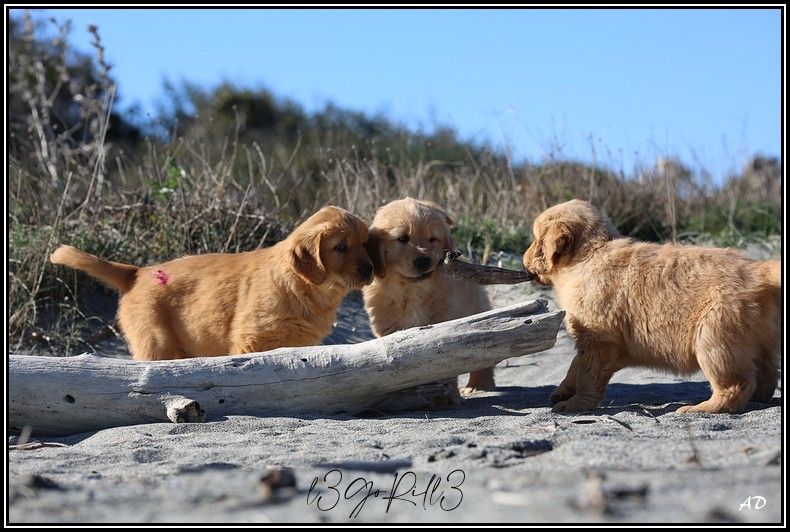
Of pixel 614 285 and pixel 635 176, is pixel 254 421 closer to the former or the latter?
pixel 614 285

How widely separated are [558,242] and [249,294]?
2.21m

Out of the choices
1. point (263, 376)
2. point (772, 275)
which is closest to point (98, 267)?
point (263, 376)

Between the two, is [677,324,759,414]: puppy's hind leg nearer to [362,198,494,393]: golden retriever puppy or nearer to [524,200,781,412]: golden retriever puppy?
[524,200,781,412]: golden retriever puppy

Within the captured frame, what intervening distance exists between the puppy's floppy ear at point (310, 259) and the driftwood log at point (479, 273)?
2.88 ft

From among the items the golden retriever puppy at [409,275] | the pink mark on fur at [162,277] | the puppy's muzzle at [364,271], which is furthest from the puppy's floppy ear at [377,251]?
the pink mark on fur at [162,277]

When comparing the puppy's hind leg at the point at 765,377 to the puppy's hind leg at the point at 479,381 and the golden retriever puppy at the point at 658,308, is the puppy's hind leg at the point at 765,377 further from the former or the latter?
the puppy's hind leg at the point at 479,381

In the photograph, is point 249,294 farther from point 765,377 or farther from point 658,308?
point 765,377

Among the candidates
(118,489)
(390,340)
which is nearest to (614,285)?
(390,340)

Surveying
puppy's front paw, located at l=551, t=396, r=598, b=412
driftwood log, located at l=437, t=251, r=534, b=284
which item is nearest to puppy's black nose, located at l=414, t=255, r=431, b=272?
driftwood log, located at l=437, t=251, r=534, b=284

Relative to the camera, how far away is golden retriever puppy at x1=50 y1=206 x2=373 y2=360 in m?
6.47

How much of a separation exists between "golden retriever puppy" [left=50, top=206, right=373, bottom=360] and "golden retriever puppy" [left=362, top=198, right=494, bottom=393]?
19 centimetres

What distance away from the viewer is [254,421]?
212 inches

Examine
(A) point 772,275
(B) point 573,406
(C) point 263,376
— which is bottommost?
(B) point 573,406

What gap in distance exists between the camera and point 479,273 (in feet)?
21.1
